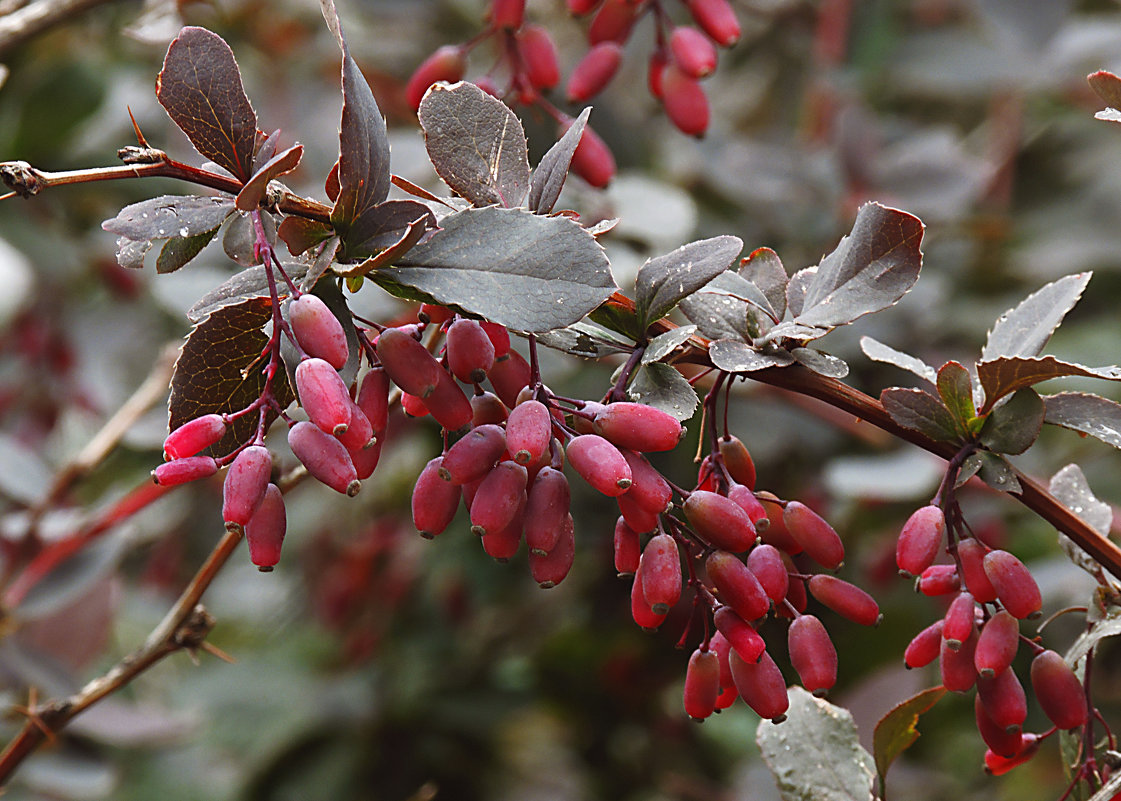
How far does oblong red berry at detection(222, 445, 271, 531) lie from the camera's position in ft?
1.23

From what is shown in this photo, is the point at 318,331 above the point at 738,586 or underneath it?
above

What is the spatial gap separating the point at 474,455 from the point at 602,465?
53 mm

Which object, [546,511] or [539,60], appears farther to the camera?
[539,60]

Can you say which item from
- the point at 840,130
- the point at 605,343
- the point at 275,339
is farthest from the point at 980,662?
the point at 840,130

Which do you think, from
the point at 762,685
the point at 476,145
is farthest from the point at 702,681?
the point at 476,145

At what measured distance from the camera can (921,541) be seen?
43 centimetres

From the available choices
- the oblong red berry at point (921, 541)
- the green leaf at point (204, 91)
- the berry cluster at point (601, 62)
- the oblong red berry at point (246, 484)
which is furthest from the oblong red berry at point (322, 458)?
the berry cluster at point (601, 62)

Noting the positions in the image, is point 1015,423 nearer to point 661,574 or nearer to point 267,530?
point 661,574

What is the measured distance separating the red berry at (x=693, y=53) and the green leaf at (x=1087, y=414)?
0.36 meters

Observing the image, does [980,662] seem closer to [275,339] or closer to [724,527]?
[724,527]

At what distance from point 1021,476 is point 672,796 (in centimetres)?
97

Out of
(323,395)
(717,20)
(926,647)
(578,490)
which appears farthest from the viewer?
(578,490)

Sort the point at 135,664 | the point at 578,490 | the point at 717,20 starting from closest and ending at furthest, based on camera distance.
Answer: the point at 135,664 → the point at 717,20 → the point at 578,490

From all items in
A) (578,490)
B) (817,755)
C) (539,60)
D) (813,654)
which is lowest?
(578,490)
